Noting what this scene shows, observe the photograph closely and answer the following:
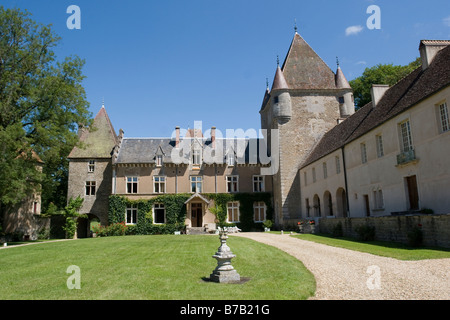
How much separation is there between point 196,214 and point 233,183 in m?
5.00

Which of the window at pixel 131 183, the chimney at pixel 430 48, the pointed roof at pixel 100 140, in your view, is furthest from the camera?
the pointed roof at pixel 100 140

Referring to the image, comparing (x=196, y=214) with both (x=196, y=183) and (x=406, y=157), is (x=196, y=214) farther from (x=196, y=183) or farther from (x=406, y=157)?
(x=406, y=157)

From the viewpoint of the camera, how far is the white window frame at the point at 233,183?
1384 inches

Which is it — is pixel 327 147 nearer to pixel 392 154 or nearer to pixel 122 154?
pixel 392 154

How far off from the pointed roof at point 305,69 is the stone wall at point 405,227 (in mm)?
17770

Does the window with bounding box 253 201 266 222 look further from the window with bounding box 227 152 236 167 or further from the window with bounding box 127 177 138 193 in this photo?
the window with bounding box 127 177 138 193

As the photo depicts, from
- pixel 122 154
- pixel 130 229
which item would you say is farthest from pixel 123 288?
pixel 122 154

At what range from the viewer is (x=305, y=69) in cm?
3450

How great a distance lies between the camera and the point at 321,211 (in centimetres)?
2736

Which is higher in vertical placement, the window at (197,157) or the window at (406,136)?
the window at (197,157)

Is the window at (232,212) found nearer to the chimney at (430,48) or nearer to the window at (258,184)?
the window at (258,184)

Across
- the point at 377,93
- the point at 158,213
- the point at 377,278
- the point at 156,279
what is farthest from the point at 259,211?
the point at 156,279

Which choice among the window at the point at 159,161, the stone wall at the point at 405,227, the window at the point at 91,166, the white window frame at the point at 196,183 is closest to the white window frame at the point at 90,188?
the window at the point at 91,166

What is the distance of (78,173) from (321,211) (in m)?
24.6
